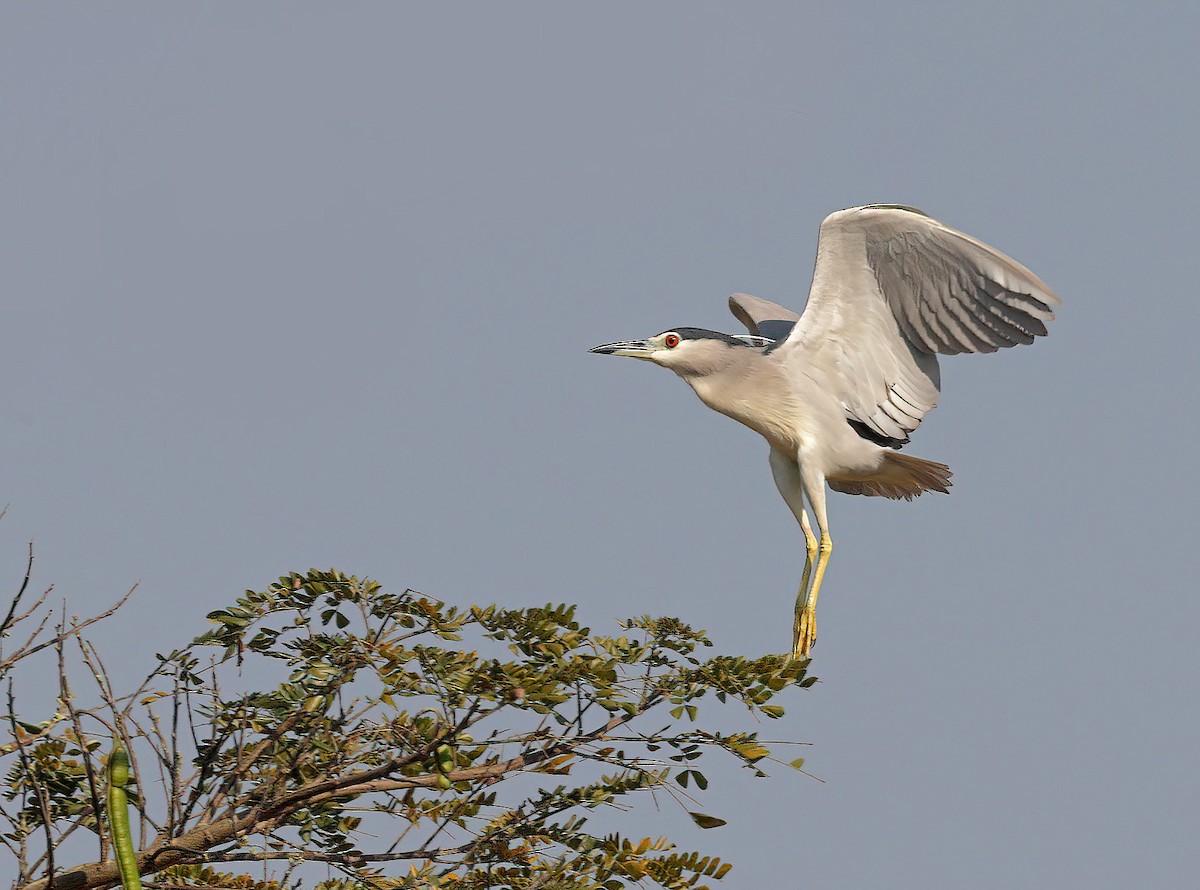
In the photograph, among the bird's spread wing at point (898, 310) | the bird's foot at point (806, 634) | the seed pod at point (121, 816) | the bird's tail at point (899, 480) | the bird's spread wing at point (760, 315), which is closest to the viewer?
the seed pod at point (121, 816)

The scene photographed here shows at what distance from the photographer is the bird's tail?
822cm

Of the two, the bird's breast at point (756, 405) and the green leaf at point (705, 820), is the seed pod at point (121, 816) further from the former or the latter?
the bird's breast at point (756, 405)

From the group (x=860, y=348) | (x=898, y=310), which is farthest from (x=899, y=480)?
(x=898, y=310)

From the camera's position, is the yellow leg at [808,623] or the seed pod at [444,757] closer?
the seed pod at [444,757]

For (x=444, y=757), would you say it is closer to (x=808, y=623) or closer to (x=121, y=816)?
(x=121, y=816)

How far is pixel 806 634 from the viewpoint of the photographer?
754cm

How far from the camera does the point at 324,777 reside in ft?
18.4

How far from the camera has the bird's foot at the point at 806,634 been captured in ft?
24.7

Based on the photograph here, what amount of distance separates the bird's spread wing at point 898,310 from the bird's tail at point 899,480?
15 cm

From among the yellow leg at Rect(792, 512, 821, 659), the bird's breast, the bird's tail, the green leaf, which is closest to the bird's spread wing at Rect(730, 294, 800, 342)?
the bird's tail

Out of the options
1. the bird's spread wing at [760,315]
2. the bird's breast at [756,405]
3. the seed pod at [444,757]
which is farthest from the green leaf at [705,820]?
the bird's spread wing at [760,315]

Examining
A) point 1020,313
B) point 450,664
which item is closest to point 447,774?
point 450,664

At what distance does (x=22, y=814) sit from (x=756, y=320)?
6.04 meters

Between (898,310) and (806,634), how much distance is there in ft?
6.57
